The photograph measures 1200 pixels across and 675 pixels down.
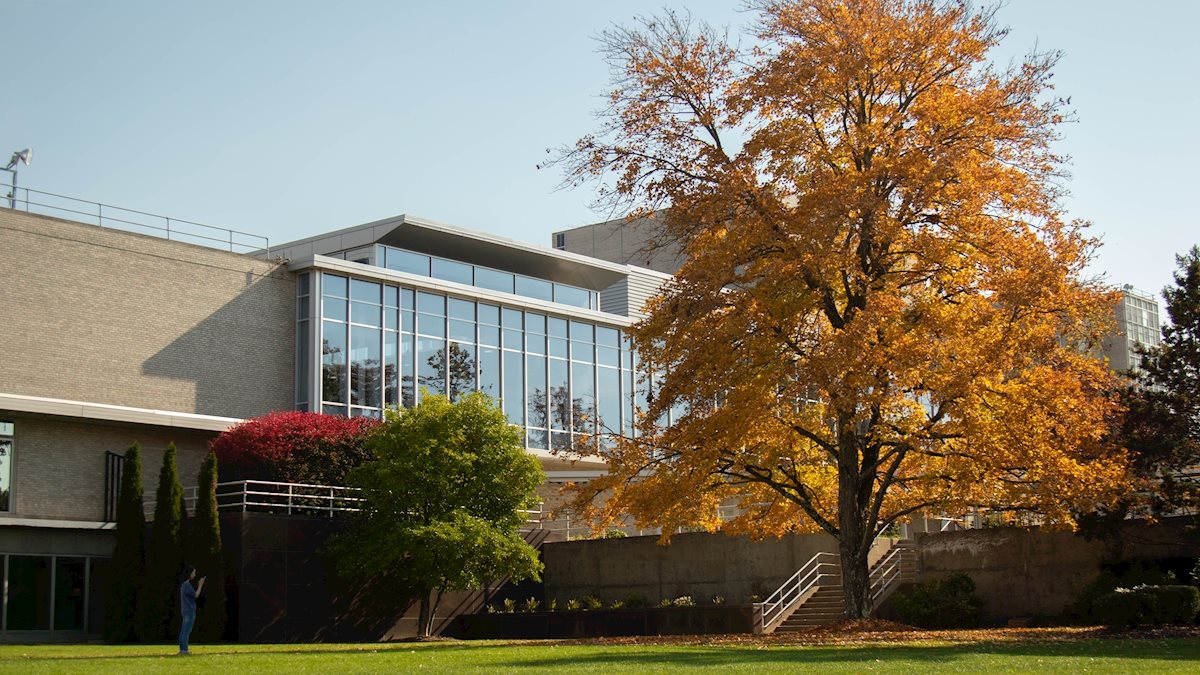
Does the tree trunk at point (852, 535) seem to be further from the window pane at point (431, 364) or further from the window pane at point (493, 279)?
the window pane at point (493, 279)

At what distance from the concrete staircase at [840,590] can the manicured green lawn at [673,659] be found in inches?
329

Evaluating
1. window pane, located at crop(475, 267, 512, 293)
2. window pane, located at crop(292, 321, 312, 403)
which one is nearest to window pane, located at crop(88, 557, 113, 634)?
window pane, located at crop(292, 321, 312, 403)

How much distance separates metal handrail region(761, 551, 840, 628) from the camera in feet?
105

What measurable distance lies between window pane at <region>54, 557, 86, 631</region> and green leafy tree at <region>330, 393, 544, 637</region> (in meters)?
7.14

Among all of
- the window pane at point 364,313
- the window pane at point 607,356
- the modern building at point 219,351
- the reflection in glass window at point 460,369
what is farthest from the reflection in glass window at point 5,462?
the window pane at point 607,356

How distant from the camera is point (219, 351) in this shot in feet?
130

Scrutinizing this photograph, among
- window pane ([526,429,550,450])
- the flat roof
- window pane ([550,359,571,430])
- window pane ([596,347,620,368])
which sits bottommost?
window pane ([526,429,550,450])

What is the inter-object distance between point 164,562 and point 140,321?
8.61 meters

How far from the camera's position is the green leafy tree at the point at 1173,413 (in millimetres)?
28938

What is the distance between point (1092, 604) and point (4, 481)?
26.1 m

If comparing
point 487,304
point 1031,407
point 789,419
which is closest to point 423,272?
point 487,304

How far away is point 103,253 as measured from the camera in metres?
37.1

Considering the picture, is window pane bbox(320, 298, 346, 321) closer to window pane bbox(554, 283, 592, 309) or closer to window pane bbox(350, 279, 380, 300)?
window pane bbox(350, 279, 380, 300)

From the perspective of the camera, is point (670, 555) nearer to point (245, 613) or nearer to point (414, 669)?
point (245, 613)
